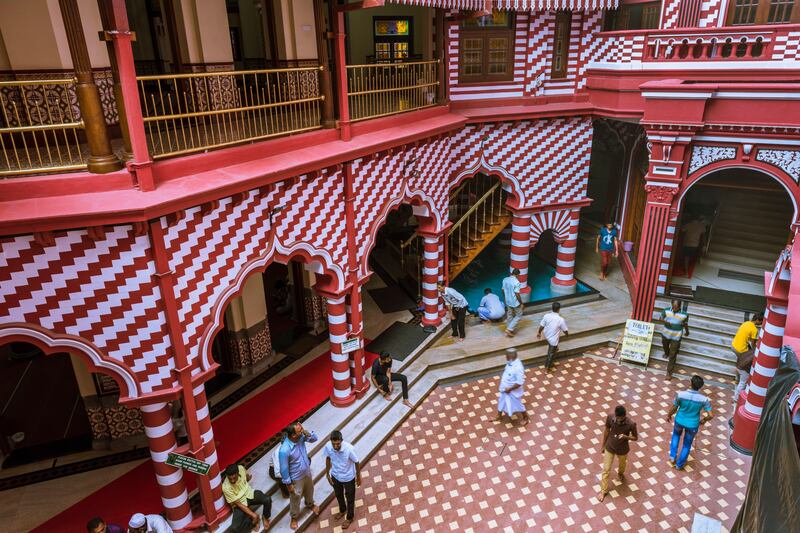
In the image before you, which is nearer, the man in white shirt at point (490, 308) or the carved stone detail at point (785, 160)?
the carved stone detail at point (785, 160)

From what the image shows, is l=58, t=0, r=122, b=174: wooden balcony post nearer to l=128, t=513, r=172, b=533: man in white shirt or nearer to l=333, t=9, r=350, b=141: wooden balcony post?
l=333, t=9, r=350, b=141: wooden balcony post

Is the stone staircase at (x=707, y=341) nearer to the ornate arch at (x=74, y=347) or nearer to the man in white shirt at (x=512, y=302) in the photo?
the man in white shirt at (x=512, y=302)

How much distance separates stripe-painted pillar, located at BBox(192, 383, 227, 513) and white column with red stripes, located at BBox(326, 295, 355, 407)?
2.50 m

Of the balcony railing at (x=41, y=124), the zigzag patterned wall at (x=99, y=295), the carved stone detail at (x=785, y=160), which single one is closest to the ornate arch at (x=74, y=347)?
the zigzag patterned wall at (x=99, y=295)

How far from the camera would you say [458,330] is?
11352mm

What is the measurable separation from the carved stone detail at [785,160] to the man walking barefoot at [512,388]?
5.60m

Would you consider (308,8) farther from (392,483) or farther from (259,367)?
(392,483)

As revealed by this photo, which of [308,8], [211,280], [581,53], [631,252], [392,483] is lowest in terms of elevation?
[392,483]

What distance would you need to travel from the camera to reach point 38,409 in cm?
940

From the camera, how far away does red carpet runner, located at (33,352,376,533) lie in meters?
7.21

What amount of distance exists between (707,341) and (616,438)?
4.77 metres

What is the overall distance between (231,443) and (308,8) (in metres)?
7.32

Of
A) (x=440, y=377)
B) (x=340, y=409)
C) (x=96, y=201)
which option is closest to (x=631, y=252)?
(x=440, y=377)

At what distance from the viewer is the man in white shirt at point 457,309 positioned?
11075mm
